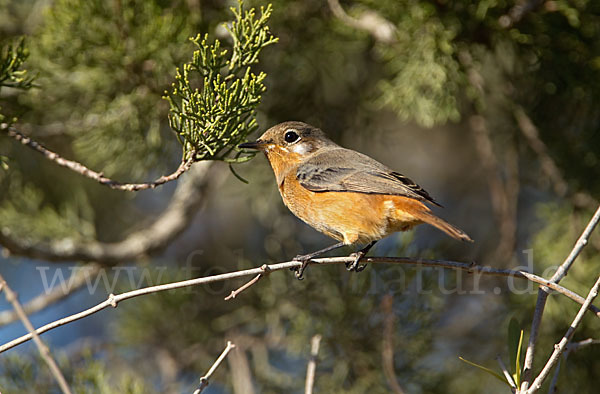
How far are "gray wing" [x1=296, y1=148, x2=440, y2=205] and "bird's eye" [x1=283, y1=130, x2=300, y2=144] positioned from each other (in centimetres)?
16

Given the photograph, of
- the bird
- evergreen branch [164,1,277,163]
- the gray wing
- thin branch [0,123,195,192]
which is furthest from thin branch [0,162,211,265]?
evergreen branch [164,1,277,163]

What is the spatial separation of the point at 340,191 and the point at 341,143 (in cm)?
107

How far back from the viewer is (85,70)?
3223 mm

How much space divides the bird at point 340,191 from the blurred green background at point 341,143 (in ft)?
1.19

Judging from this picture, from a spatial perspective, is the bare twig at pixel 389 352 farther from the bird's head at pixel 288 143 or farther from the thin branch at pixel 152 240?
the thin branch at pixel 152 240

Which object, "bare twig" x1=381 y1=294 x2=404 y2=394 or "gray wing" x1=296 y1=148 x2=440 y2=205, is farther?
"gray wing" x1=296 y1=148 x2=440 y2=205

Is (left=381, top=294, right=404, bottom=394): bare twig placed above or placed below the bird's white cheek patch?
below

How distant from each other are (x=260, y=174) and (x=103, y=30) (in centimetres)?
175

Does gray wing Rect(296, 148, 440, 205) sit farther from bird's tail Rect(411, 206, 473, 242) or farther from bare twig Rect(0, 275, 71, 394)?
bare twig Rect(0, 275, 71, 394)

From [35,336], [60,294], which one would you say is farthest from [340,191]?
[35,336]

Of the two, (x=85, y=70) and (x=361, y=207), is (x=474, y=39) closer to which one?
(x=361, y=207)

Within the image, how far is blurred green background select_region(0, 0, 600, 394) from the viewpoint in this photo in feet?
10.5

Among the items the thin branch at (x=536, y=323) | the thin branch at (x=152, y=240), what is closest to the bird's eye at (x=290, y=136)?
the thin branch at (x=152, y=240)

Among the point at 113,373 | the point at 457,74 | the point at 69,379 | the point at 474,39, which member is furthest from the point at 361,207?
the point at 113,373
